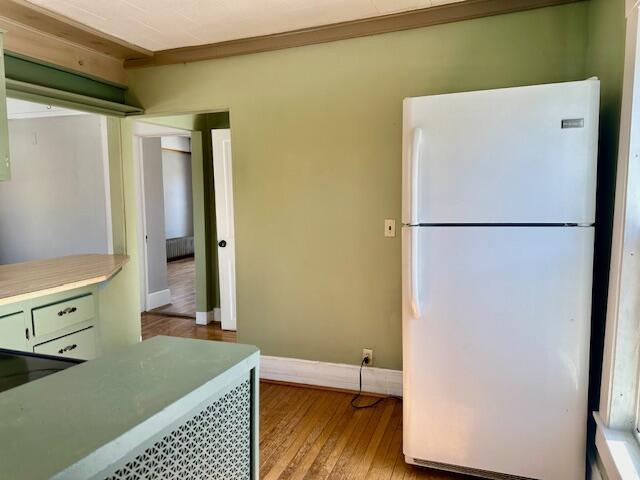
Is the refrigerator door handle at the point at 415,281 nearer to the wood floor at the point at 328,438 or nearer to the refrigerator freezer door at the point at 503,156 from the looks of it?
the refrigerator freezer door at the point at 503,156

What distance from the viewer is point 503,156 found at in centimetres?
181

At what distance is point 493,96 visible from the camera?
180 cm

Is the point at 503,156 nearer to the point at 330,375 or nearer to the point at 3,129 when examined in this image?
the point at 330,375

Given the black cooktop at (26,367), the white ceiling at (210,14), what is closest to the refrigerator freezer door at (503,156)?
the white ceiling at (210,14)

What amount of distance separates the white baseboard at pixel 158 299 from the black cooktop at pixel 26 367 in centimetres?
445

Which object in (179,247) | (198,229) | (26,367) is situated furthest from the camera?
(179,247)

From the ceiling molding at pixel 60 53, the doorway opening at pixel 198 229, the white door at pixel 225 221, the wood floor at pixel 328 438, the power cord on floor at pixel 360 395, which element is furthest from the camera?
the doorway opening at pixel 198 229

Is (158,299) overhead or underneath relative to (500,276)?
underneath

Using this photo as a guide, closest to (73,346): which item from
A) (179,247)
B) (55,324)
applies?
(55,324)

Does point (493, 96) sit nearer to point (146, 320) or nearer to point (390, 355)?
point (390, 355)

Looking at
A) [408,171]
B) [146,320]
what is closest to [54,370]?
[408,171]

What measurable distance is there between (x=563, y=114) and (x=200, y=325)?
12.9 ft

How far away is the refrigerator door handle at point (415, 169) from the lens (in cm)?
188

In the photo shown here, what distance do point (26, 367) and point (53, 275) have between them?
1942mm
